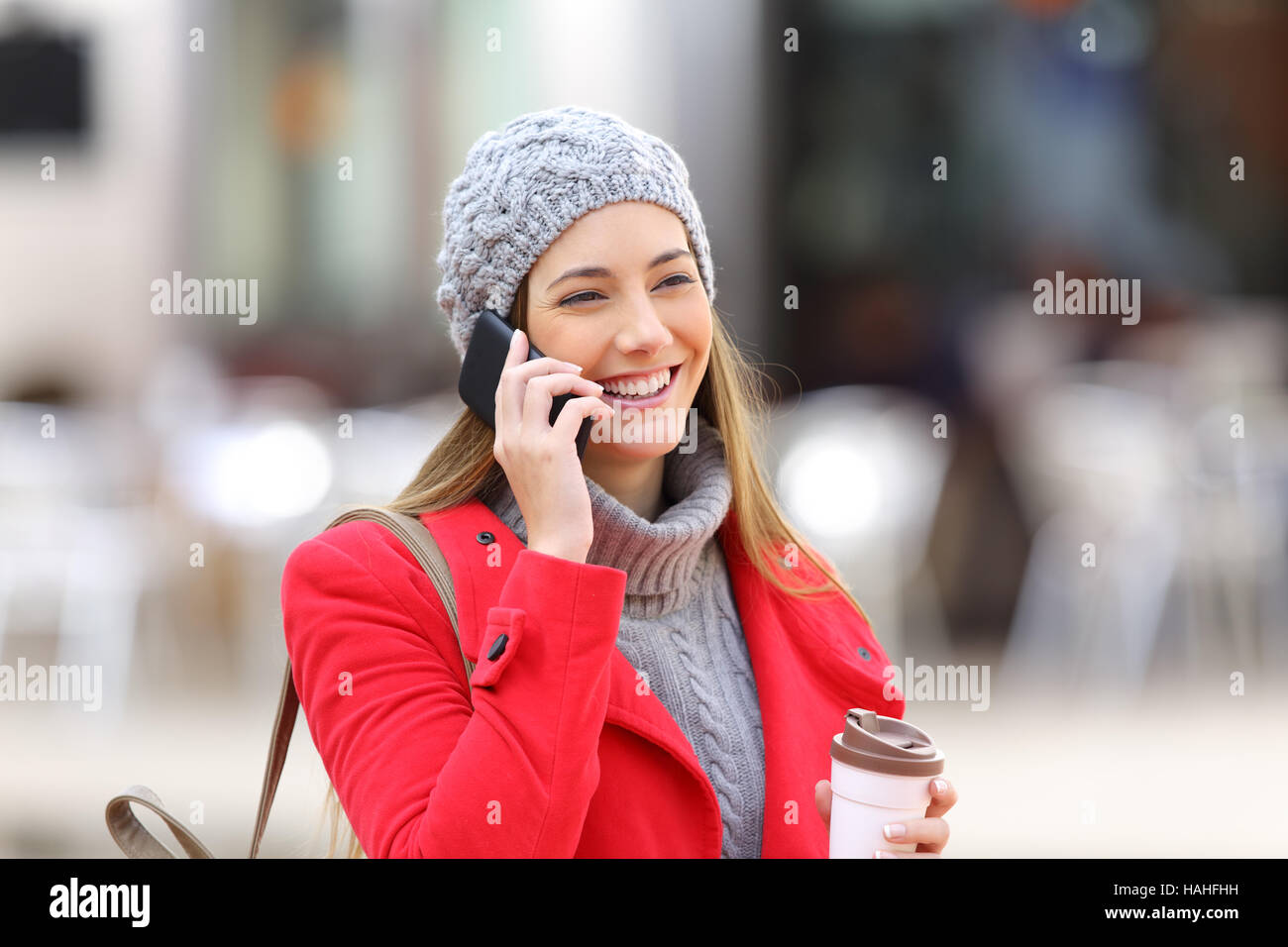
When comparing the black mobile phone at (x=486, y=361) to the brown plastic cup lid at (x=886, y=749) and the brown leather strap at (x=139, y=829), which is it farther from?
the brown leather strap at (x=139, y=829)

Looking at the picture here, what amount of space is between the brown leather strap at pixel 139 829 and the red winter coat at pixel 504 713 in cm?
24

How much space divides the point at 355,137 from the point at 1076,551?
342 cm

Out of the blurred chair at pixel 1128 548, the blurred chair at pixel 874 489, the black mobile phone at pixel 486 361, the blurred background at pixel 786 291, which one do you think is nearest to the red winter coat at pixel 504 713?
the black mobile phone at pixel 486 361

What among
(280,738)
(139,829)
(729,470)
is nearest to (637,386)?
(729,470)

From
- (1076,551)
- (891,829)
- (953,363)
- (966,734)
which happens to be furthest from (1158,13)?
(891,829)

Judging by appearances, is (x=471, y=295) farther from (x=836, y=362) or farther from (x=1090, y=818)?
(x=836, y=362)

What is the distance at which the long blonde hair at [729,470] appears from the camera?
1.78m

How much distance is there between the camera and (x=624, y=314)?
1.69 m

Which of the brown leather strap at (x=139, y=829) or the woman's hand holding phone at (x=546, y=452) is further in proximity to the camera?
the brown leather strap at (x=139, y=829)

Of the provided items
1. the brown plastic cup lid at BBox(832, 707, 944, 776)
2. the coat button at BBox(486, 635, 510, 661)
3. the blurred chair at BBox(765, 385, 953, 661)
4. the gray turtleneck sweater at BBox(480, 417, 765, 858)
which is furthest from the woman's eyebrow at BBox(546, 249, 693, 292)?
the blurred chair at BBox(765, 385, 953, 661)

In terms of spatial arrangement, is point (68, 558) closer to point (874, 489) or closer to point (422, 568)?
point (874, 489)

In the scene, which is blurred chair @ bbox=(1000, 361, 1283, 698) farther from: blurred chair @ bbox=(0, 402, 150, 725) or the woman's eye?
the woman's eye

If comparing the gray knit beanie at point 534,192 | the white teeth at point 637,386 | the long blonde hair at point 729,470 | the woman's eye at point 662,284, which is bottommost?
the long blonde hair at point 729,470

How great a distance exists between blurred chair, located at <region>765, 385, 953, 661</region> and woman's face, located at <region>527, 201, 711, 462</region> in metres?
2.84
